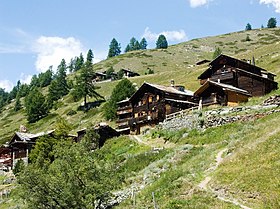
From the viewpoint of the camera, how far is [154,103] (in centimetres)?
7212

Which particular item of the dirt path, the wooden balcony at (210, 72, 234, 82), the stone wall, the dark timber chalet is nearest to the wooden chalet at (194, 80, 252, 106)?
the stone wall

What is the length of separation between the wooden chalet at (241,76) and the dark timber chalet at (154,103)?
6628mm

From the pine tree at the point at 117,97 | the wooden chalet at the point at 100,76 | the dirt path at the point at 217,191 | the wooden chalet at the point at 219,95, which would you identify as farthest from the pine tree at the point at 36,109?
the dirt path at the point at 217,191

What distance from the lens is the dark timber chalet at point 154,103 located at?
2768 inches

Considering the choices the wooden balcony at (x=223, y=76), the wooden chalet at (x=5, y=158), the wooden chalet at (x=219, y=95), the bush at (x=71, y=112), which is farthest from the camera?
the bush at (x=71, y=112)

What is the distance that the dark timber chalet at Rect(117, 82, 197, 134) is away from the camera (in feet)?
231

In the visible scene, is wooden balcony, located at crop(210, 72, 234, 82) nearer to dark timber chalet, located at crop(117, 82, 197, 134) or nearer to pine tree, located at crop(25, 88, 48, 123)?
dark timber chalet, located at crop(117, 82, 197, 134)

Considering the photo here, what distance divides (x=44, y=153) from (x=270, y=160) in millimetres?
45666

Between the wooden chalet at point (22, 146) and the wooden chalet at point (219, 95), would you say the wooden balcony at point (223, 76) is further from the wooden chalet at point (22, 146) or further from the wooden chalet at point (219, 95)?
the wooden chalet at point (22, 146)

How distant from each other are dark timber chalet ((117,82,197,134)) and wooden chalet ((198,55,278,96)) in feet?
21.7

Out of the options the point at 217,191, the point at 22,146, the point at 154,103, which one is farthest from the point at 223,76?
the point at 217,191

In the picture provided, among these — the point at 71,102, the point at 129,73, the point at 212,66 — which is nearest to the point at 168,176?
the point at 212,66

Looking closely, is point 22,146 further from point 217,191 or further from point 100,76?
point 100,76

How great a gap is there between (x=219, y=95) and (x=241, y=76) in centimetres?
1271
